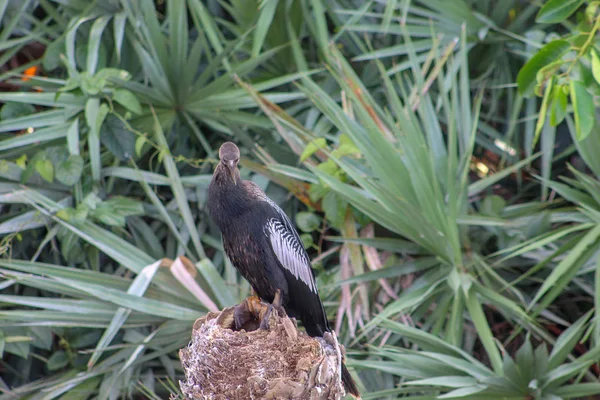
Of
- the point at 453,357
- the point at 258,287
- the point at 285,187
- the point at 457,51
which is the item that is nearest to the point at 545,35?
the point at 457,51

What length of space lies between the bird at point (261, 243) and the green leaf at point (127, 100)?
1.37 m

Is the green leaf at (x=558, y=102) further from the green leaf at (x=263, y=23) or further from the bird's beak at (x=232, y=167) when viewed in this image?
the green leaf at (x=263, y=23)

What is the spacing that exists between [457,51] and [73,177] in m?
2.31

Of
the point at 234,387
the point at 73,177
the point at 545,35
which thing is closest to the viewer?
the point at 234,387

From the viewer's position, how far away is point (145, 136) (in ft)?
16.0

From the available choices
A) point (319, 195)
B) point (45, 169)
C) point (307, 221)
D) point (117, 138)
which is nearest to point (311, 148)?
point (319, 195)

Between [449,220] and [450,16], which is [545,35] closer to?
[450,16]

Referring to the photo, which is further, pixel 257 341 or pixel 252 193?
pixel 252 193

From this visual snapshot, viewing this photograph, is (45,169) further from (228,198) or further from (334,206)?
(228,198)

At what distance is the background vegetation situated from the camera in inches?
160

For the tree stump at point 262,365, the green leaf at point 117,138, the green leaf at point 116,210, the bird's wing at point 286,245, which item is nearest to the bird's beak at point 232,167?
the bird's wing at point 286,245

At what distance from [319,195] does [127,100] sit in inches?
44.7

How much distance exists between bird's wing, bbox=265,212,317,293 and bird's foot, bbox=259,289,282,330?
0.12 meters

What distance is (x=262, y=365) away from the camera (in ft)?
8.82
